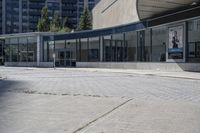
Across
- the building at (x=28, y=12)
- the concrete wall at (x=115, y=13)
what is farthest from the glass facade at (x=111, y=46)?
the building at (x=28, y=12)

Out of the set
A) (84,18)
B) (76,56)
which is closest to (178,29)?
(76,56)

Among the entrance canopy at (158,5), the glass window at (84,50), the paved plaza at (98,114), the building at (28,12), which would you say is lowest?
the paved plaza at (98,114)

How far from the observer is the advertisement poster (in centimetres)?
3438

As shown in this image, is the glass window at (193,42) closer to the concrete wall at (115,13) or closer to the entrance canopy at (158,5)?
the entrance canopy at (158,5)

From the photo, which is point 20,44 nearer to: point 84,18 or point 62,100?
point 84,18

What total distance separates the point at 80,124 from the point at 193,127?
2404mm

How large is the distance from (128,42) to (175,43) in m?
9.95

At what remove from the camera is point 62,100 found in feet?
41.4

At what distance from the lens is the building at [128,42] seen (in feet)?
110

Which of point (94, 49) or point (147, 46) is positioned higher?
point (147, 46)

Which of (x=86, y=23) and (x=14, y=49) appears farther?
(x=86, y=23)

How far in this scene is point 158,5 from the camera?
33.8m

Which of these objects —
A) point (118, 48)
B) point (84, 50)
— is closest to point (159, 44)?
point (118, 48)

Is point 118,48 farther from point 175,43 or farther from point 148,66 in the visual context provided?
A: point 175,43
